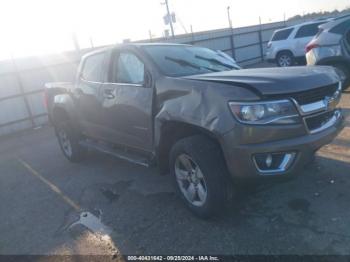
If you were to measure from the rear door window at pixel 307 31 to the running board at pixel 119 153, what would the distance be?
11173 millimetres

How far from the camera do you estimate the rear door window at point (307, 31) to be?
14319mm

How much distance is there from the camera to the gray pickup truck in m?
3.21

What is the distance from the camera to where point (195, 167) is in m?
3.83

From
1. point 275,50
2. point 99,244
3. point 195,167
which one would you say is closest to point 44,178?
point 99,244

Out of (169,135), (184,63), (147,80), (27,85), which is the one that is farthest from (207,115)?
(27,85)

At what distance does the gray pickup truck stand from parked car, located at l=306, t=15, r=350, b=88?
12.9 feet

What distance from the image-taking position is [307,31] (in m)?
14.5

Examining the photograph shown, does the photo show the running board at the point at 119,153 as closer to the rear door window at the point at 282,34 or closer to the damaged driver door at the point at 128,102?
the damaged driver door at the point at 128,102

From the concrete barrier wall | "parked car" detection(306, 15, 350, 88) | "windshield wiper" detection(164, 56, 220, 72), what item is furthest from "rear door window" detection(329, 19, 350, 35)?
the concrete barrier wall

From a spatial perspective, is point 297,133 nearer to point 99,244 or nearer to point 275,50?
point 99,244

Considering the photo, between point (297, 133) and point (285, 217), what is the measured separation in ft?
3.08

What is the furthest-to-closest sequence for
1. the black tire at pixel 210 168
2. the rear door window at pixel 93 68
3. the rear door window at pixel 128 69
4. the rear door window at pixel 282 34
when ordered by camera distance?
1. the rear door window at pixel 282 34
2. the rear door window at pixel 93 68
3. the rear door window at pixel 128 69
4. the black tire at pixel 210 168

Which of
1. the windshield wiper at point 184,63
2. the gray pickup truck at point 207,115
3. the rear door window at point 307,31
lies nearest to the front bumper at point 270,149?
the gray pickup truck at point 207,115

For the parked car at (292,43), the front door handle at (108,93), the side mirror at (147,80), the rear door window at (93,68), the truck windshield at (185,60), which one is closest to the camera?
the side mirror at (147,80)
